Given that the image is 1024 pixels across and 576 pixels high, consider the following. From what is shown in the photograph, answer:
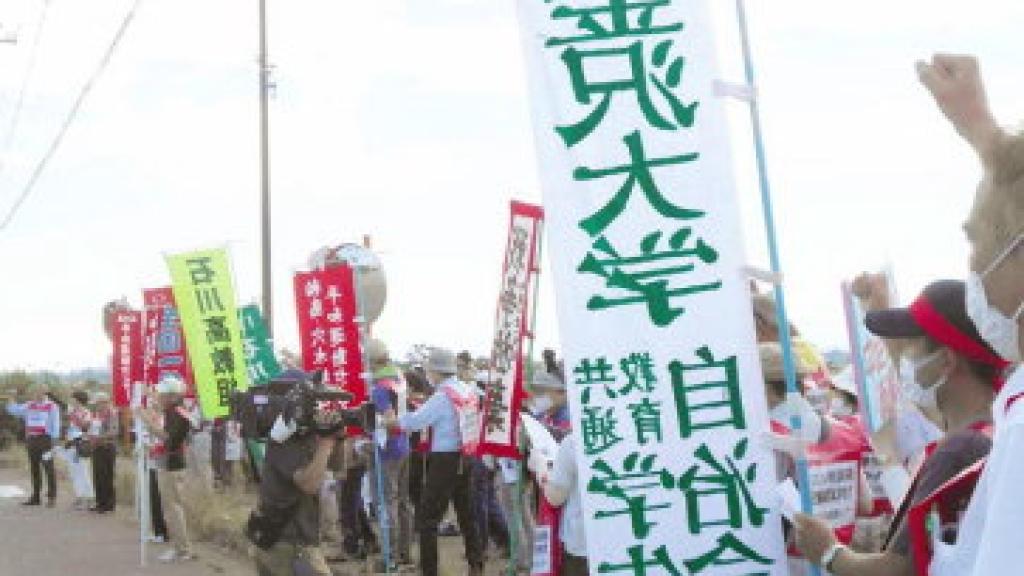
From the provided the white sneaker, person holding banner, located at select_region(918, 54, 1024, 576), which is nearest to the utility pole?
the white sneaker

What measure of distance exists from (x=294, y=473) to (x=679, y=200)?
9.88 feet

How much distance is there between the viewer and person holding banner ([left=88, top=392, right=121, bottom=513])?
16484 mm

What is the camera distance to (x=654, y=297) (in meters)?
3.56

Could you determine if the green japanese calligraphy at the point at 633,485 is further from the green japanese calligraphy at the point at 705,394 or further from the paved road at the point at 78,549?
the paved road at the point at 78,549

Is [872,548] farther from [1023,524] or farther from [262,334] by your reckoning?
[262,334]

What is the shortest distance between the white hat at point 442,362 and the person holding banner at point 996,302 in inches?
286

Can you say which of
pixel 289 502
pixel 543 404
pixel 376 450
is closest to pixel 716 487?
pixel 289 502

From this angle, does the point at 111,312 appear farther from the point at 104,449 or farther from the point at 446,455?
the point at 446,455

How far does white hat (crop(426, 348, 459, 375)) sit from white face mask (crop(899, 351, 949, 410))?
6.51 m

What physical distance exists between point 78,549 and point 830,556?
38.6 ft

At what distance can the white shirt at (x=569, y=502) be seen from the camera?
5.09m

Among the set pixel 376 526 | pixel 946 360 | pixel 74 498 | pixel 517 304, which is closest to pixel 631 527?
pixel 946 360

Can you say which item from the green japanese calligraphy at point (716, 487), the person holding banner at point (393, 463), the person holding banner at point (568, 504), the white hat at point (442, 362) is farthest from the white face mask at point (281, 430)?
the person holding banner at point (393, 463)

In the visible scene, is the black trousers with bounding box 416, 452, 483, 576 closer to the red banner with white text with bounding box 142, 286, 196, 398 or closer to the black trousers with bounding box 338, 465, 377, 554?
the black trousers with bounding box 338, 465, 377, 554
